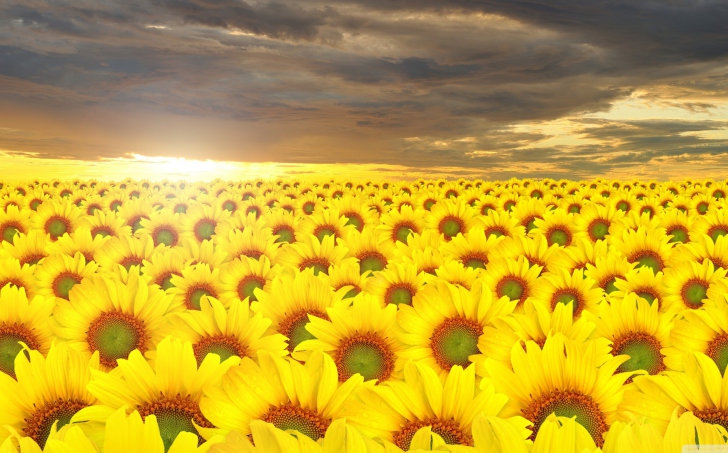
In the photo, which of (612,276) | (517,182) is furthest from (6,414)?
(517,182)

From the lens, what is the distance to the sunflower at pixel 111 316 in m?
4.87

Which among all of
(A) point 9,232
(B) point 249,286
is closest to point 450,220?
(B) point 249,286

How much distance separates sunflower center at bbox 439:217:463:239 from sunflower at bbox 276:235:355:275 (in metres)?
4.09

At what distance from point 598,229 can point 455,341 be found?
306 inches

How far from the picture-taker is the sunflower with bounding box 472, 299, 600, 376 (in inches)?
160

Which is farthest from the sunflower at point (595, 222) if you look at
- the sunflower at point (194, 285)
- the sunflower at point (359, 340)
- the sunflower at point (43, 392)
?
the sunflower at point (43, 392)

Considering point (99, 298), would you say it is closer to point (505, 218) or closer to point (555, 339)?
point (555, 339)

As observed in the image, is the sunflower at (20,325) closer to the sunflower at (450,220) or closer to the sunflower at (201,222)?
the sunflower at (201,222)

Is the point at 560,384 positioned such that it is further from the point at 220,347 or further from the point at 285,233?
the point at 285,233

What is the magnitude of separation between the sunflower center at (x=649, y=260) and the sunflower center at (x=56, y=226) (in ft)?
32.8

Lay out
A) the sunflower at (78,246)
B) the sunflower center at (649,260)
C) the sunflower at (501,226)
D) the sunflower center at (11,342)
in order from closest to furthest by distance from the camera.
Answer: the sunflower center at (11,342) → the sunflower at (78,246) → the sunflower center at (649,260) → the sunflower at (501,226)

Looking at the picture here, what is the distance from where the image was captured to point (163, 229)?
1087 cm

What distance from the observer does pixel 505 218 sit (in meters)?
10.5

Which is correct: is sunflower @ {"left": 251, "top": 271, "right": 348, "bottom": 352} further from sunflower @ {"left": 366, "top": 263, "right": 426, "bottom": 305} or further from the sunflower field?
sunflower @ {"left": 366, "top": 263, "right": 426, "bottom": 305}
